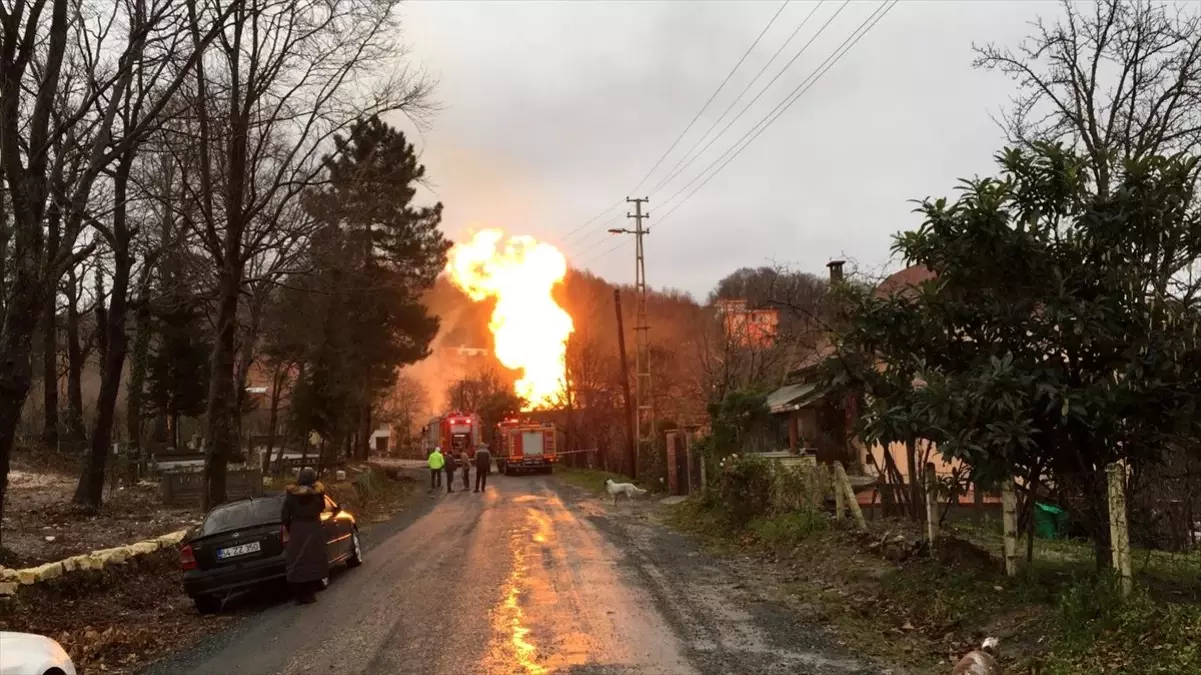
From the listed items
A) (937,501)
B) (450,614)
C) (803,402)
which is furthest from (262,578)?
(803,402)

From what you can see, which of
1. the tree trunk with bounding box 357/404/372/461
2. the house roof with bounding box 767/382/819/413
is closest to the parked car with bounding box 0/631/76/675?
the house roof with bounding box 767/382/819/413

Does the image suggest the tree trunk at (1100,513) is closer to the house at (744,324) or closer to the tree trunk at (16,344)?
the tree trunk at (16,344)

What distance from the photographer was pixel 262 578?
10414mm

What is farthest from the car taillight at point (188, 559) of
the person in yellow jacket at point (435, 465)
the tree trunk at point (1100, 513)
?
the person in yellow jacket at point (435, 465)

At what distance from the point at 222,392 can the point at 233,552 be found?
847cm

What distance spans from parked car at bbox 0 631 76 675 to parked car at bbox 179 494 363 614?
468 centimetres

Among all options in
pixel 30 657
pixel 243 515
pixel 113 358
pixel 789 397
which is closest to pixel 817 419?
pixel 789 397

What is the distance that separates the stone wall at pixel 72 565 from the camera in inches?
356

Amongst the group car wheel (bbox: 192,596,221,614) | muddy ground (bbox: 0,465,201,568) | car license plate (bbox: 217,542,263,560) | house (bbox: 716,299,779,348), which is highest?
house (bbox: 716,299,779,348)

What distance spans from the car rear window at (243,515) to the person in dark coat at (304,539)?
0.29m

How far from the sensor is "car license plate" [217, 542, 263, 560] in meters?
10.3

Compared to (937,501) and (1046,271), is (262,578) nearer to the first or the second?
(937,501)

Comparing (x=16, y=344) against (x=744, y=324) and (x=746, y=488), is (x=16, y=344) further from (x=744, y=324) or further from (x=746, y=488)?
(x=744, y=324)

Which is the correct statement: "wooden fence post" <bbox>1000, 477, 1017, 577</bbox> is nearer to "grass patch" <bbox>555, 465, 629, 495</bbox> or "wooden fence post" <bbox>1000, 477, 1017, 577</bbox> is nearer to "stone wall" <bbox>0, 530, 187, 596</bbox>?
"stone wall" <bbox>0, 530, 187, 596</bbox>
